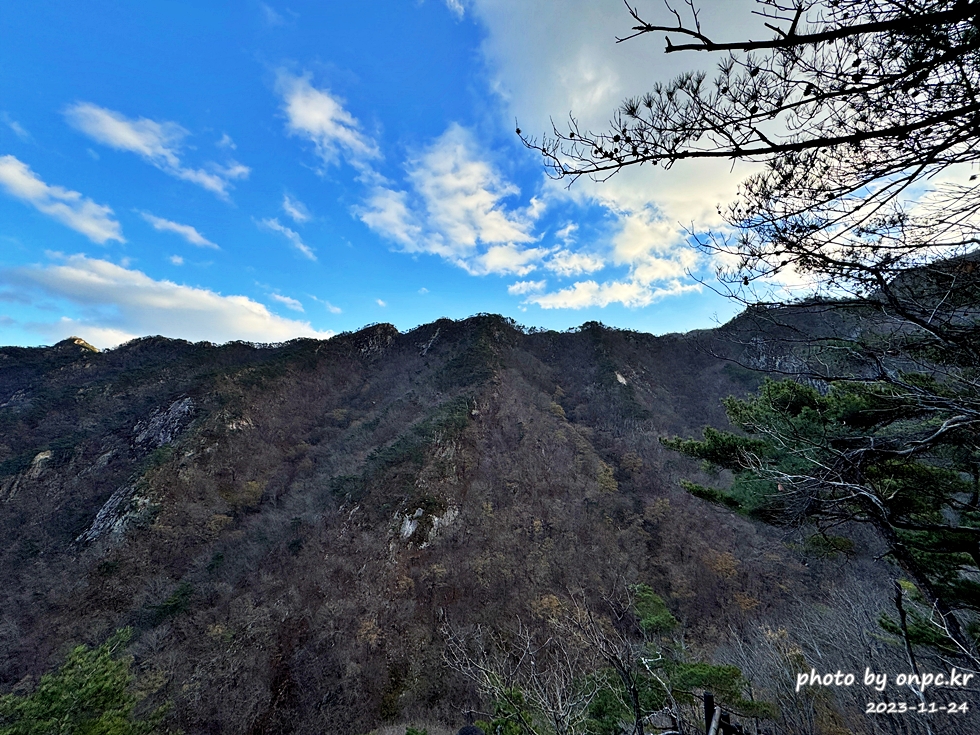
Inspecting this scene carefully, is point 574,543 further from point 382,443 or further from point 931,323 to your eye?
point 931,323

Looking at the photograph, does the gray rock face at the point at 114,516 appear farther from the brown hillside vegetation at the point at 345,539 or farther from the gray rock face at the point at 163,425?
the gray rock face at the point at 163,425

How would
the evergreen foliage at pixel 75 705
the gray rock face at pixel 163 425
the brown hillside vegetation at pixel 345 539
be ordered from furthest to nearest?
the gray rock face at pixel 163 425, the brown hillside vegetation at pixel 345 539, the evergreen foliage at pixel 75 705

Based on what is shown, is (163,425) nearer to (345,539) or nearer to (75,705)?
(345,539)

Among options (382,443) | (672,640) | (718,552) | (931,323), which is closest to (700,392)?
(718,552)

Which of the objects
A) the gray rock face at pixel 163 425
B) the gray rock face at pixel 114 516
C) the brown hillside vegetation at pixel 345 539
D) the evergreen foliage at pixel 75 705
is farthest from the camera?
the gray rock face at pixel 163 425

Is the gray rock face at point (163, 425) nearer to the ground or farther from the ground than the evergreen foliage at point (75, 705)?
farther from the ground

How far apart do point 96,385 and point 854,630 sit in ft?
158

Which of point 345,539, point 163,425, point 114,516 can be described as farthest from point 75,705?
point 163,425

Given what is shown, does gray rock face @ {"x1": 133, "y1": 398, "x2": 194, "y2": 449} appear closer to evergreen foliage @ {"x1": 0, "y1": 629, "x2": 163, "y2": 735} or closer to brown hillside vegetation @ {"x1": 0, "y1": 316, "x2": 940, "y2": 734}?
brown hillside vegetation @ {"x1": 0, "y1": 316, "x2": 940, "y2": 734}

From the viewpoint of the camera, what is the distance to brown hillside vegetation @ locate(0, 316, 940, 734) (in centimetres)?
1170

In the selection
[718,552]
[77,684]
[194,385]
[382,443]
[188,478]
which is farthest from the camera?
[194,385]

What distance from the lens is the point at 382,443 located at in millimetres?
23828

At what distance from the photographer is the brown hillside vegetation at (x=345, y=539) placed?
11.7 meters

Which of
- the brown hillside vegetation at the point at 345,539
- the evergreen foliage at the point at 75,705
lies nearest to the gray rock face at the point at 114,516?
the brown hillside vegetation at the point at 345,539
